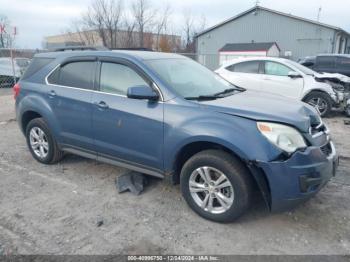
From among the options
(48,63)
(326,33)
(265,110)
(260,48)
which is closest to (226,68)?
(48,63)

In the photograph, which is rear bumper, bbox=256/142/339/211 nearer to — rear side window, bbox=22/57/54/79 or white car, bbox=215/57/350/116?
rear side window, bbox=22/57/54/79

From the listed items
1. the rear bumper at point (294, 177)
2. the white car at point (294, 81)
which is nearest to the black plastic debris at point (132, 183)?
the rear bumper at point (294, 177)

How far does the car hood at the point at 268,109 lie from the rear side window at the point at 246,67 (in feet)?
17.9

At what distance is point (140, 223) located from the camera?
3311mm

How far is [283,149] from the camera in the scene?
9.39ft

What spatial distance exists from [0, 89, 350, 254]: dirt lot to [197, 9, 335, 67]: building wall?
27.0 metres

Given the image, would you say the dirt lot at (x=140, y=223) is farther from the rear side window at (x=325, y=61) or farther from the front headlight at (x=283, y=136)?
the rear side window at (x=325, y=61)

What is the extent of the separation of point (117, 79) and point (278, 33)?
95.9 feet

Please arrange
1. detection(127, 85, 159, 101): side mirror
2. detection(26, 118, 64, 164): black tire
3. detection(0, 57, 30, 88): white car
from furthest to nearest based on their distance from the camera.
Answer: detection(0, 57, 30, 88): white car < detection(26, 118, 64, 164): black tire < detection(127, 85, 159, 101): side mirror

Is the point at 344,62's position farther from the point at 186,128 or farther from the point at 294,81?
the point at 186,128

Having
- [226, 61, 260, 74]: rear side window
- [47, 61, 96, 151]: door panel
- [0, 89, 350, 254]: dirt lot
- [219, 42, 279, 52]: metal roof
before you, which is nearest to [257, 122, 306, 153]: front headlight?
[0, 89, 350, 254]: dirt lot

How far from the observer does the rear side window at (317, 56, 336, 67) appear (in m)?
10.8

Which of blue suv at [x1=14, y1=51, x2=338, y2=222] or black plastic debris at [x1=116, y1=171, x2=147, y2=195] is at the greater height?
blue suv at [x1=14, y1=51, x2=338, y2=222]

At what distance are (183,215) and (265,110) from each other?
142 centimetres
